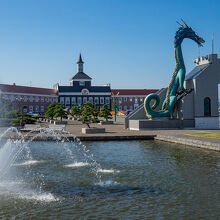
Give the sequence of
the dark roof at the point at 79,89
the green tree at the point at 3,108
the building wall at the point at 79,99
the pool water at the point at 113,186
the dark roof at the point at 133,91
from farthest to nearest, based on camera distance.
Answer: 1. the dark roof at the point at 133,91
2. the dark roof at the point at 79,89
3. the building wall at the point at 79,99
4. the green tree at the point at 3,108
5. the pool water at the point at 113,186

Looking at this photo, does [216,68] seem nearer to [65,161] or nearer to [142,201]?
[65,161]

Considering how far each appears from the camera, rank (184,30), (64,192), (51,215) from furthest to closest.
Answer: (184,30) → (64,192) → (51,215)

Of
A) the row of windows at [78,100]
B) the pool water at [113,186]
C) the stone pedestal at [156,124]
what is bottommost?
the pool water at [113,186]

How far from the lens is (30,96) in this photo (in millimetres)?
98188

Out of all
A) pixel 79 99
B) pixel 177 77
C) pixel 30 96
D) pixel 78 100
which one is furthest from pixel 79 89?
pixel 177 77

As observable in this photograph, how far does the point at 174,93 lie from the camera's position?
33969 millimetres

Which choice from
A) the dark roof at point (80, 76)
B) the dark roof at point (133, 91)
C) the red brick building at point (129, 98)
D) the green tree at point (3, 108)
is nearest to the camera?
the green tree at point (3, 108)

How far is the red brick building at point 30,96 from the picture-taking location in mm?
91438

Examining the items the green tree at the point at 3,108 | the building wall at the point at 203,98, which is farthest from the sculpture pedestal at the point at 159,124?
the green tree at the point at 3,108

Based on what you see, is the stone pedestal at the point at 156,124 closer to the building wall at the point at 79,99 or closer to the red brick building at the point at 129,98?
the building wall at the point at 79,99

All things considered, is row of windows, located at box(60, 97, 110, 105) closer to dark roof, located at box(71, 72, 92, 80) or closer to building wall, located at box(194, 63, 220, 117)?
dark roof, located at box(71, 72, 92, 80)

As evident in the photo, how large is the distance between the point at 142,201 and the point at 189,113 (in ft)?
86.7

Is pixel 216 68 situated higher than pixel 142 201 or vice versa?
pixel 216 68

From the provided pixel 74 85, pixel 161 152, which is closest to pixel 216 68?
pixel 161 152
